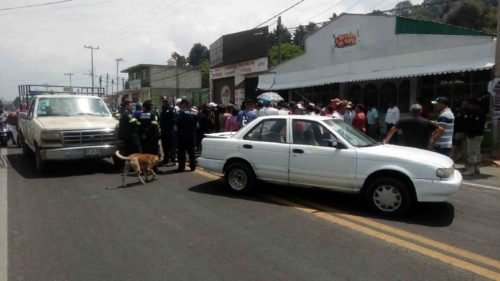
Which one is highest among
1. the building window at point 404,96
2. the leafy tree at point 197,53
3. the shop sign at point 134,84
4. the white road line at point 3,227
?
the leafy tree at point 197,53

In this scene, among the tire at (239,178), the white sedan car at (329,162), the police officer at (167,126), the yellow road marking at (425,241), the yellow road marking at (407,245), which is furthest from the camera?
the police officer at (167,126)

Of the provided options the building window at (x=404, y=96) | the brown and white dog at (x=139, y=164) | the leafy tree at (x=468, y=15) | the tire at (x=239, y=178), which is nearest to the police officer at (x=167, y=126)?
the brown and white dog at (x=139, y=164)

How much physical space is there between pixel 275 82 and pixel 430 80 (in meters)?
10.0

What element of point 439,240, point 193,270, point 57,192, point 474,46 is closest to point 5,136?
point 57,192

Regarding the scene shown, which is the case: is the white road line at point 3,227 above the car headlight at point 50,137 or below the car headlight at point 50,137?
below

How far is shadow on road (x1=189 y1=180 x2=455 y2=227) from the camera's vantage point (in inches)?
233

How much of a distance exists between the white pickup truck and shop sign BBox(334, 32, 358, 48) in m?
13.6

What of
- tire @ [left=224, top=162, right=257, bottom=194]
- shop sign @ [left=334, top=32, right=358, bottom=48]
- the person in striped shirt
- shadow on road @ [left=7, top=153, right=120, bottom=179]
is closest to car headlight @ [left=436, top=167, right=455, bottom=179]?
the person in striped shirt

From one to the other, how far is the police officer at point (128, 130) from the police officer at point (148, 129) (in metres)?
0.14

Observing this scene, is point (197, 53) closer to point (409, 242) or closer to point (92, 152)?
point (92, 152)

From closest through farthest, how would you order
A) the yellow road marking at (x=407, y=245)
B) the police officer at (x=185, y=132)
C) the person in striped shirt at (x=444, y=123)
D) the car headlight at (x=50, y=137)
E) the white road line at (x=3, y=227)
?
the yellow road marking at (x=407, y=245) → the white road line at (x=3, y=227) → the person in striped shirt at (x=444, y=123) → the car headlight at (x=50, y=137) → the police officer at (x=185, y=132)

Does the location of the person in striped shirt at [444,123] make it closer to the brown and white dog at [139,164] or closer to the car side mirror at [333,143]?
the car side mirror at [333,143]

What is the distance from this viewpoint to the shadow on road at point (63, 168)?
31.6 feet

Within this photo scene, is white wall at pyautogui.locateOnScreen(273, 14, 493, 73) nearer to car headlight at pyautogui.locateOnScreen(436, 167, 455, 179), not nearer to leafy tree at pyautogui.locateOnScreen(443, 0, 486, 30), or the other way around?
car headlight at pyautogui.locateOnScreen(436, 167, 455, 179)
